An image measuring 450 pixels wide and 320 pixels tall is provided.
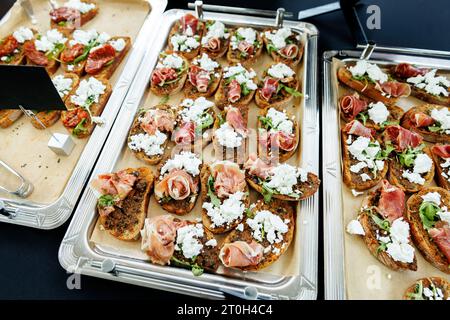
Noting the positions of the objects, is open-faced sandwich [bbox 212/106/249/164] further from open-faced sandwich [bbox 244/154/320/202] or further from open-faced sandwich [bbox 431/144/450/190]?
open-faced sandwich [bbox 431/144/450/190]

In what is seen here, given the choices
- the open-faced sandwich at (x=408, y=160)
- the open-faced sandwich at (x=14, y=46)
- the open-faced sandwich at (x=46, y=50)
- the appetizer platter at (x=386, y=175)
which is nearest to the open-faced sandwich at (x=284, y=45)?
the appetizer platter at (x=386, y=175)

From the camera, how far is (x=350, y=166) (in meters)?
2.88

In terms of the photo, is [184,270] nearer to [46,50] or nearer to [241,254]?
[241,254]

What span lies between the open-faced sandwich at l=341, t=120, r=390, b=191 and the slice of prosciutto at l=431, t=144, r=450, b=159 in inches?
19.3

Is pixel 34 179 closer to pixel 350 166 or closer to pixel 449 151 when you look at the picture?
pixel 350 166

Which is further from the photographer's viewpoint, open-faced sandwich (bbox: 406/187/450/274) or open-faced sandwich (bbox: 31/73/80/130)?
open-faced sandwich (bbox: 31/73/80/130)

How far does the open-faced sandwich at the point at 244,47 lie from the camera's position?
3.69m

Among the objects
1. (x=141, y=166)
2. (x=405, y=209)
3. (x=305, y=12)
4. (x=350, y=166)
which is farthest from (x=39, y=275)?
(x=305, y=12)

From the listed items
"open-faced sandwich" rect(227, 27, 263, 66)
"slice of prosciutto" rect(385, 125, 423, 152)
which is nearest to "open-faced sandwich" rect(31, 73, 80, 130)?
"open-faced sandwich" rect(227, 27, 263, 66)

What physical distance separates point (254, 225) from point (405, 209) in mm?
1341

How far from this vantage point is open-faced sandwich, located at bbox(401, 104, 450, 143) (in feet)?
10.2

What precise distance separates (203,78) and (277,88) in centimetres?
81

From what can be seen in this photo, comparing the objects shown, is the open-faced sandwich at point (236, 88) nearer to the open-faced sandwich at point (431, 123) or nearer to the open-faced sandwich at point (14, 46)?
the open-faced sandwich at point (431, 123)


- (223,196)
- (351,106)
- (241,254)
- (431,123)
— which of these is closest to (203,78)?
(223,196)
